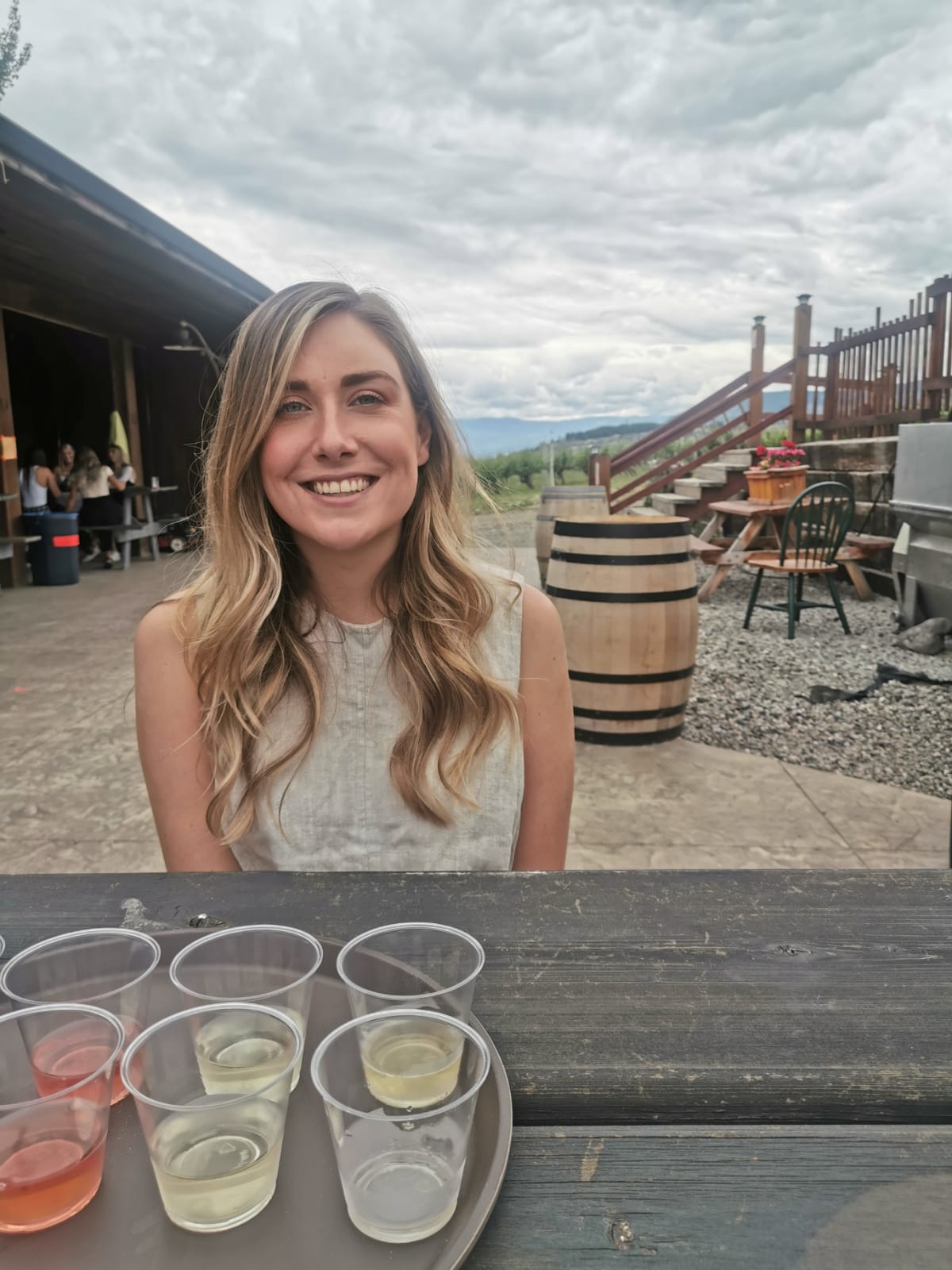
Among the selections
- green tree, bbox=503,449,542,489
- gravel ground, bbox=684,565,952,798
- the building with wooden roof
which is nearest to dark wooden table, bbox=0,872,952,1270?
the building with wooden roof

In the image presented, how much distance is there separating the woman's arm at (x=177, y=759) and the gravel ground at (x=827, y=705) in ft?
10.4

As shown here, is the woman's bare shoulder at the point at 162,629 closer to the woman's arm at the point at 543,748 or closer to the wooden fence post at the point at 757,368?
the woman's arm at the point at 543,748

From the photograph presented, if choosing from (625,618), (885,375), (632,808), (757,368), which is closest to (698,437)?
(757,368)

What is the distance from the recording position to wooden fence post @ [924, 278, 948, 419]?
8453mm

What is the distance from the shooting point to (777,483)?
8.22 m

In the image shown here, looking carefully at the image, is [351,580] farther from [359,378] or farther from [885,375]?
[885,375]

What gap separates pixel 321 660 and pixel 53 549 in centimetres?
888

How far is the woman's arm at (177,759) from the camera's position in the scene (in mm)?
1486

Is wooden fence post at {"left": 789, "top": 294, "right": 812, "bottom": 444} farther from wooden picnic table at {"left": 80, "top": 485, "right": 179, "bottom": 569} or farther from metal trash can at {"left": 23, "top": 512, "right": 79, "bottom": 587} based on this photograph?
metal trash can at {"left": 23, "top": 512, "right": 79, "bottom": 587}

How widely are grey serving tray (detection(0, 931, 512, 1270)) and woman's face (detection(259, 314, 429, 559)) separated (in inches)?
37.7

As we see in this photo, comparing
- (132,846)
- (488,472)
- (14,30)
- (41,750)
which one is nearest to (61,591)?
(41,750)

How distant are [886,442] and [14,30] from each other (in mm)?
14355

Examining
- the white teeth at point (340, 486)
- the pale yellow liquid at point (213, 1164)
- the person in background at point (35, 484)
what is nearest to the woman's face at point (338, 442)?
the white teeth at point (340, 486)

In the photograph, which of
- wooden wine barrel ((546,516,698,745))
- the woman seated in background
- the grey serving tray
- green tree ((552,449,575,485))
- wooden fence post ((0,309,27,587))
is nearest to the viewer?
the grey serving tray
